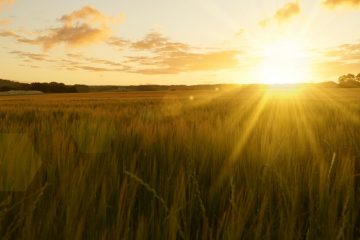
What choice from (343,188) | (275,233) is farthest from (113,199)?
(343,188)

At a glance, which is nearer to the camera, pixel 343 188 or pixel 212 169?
pixel 343 188

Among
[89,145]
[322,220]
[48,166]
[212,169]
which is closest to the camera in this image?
[322,220]

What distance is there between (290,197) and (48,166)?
33.8 inches

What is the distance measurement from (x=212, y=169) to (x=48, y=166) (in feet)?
2.11

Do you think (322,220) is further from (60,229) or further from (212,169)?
(60,229)

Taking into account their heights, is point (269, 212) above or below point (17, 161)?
below

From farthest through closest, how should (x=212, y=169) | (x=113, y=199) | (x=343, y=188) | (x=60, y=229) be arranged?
(x=212, y=169) < (x=343, y=188) < (x=113, y=199) < (x=60, y=229)

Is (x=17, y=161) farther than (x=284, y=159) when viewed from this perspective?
No

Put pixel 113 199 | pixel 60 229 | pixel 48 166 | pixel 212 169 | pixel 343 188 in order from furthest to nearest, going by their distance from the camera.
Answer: pixel 212 169
pixel 48 166
pixel 343 188
pixel 113 199
pixel 60 229

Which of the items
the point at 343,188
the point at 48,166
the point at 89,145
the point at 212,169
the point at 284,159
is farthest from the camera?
the point at 89,145

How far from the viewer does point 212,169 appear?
156 centimetres

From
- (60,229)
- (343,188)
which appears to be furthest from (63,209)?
(343,188)

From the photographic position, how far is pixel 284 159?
1.73m

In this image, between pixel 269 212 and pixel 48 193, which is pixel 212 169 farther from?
pixel 48 193
